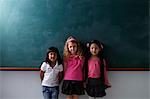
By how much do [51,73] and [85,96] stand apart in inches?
16.6

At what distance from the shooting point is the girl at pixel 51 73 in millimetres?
2045

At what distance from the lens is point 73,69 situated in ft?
6.70

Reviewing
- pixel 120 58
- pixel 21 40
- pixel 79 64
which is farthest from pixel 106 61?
pixel 21 40

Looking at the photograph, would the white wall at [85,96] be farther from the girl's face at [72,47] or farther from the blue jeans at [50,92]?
the girl's face at [72,47]

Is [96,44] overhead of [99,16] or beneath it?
beneath

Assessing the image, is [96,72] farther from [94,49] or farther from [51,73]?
[51,73]

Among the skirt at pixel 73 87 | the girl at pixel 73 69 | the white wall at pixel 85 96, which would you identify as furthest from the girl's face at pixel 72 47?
the white wall at pixel 85 96

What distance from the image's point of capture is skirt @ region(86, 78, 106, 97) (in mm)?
2012

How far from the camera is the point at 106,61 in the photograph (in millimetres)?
2119

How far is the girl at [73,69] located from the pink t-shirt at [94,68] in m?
0.08

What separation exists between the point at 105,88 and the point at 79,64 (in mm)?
336

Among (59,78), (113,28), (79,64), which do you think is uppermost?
(113,28)

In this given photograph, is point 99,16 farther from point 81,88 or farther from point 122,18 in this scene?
point 81,88

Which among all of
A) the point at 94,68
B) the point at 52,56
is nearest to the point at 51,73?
the point at 52,56
